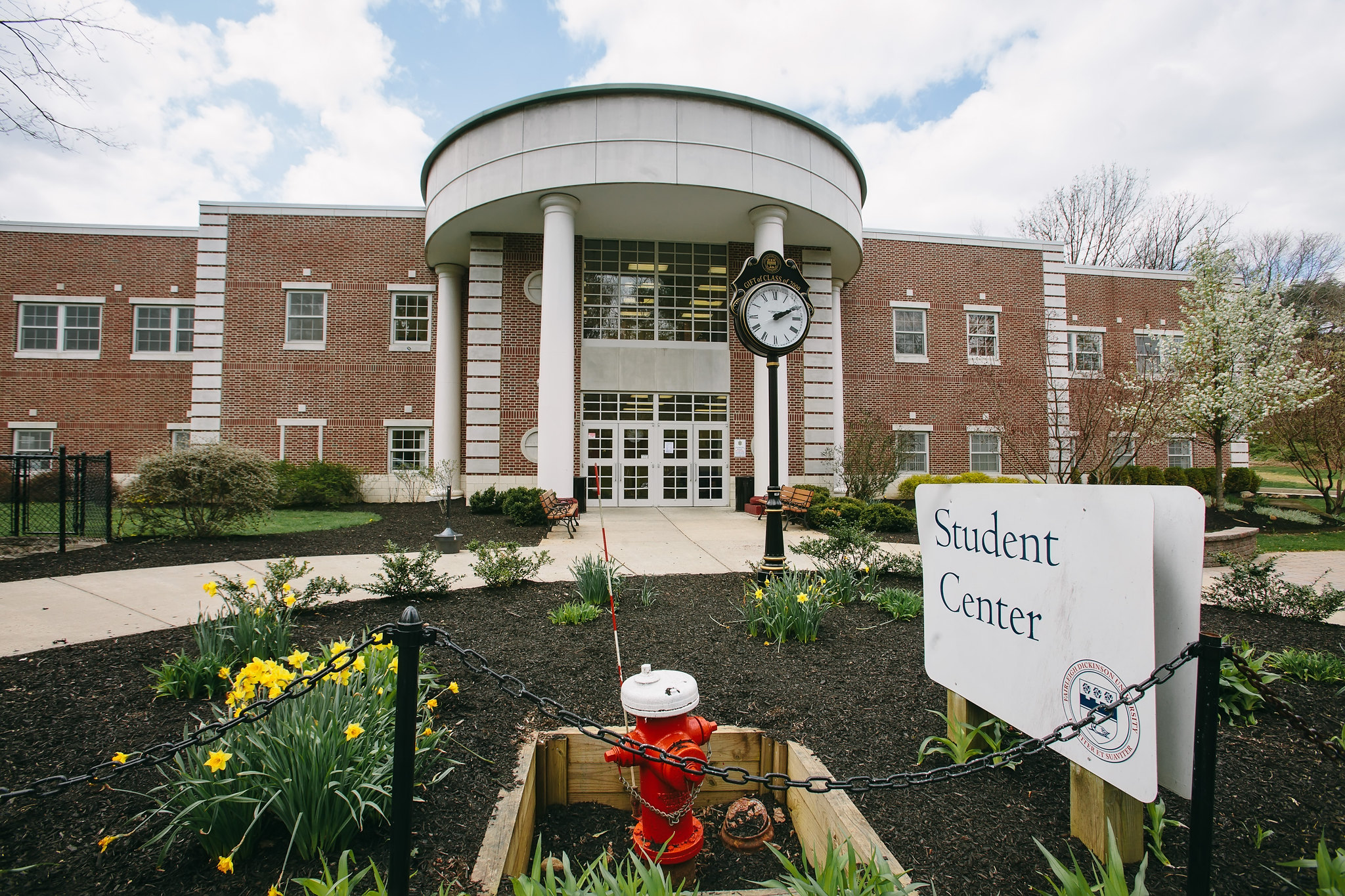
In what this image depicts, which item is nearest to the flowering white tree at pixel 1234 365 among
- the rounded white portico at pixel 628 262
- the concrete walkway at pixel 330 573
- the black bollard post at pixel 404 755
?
the concrete walkway at pixel 330 573

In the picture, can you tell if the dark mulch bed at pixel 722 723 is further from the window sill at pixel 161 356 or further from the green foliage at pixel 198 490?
the window sill at pixel 161 356

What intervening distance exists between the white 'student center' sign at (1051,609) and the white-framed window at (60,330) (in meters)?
25.8

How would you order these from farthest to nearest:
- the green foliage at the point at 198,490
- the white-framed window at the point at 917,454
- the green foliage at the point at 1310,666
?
the white-framed window at the point at 917,454
the green foliage at the point at 198,490
the green foliage at the point at 1310,666

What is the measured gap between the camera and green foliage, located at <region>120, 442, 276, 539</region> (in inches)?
371

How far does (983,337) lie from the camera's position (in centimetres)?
2078

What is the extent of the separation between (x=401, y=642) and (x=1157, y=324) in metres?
28.3

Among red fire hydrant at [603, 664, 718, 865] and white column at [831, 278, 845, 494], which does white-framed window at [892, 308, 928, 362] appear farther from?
red fire hydrant at [603, 664, 718, 865]

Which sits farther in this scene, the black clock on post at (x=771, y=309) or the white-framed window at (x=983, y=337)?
the white-framed window at (x=983, y=337)

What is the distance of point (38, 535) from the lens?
938cm

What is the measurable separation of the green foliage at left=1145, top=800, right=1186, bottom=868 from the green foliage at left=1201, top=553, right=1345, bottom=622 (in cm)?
422

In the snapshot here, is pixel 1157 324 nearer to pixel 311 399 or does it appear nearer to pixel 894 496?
pixel 894 496

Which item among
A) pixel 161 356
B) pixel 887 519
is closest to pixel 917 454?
pixel 887 519

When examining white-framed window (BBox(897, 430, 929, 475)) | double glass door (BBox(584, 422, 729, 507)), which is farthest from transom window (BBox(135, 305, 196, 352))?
white-framed window (BBox(897, 430, 929, 475))

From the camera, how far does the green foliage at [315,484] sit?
1661 cm
